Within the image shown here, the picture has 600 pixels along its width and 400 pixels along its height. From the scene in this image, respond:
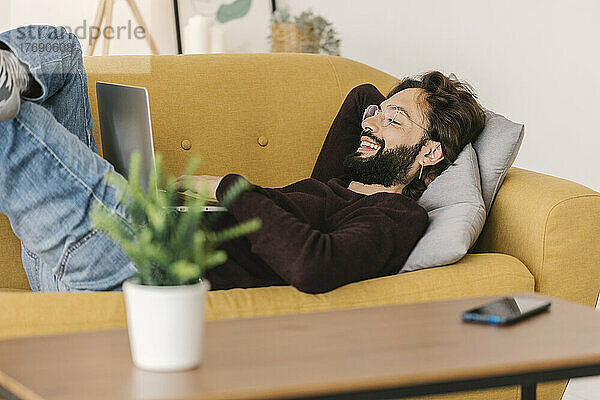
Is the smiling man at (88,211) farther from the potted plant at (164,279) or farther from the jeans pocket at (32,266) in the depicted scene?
the potted plant at (164,279)

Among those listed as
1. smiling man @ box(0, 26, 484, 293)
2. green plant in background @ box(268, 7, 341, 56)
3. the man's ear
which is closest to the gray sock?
smiling man @ box(0, 26, 484, 293)

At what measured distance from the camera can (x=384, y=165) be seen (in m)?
2.24

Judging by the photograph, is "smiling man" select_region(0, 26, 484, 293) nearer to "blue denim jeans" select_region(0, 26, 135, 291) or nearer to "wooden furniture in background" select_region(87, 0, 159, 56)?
"blue denim jeans" select_region(0, 26, 135, 291)

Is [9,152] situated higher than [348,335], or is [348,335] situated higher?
[9,152]

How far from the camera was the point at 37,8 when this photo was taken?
11.7ft

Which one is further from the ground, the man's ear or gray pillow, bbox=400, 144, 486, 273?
the man's ear

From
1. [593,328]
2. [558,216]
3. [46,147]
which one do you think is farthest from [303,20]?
[593,328]

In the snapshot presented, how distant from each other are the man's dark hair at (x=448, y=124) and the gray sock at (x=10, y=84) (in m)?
1.14

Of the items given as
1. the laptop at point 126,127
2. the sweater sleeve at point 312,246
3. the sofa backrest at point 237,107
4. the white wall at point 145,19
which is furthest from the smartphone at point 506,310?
the white wall at point 145,19

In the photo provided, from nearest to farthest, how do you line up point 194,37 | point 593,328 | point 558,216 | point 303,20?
point 593,328
point 558,216
point 303,20
point 194,37

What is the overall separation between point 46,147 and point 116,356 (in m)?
0.63

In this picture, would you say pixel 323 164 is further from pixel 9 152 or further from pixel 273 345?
pixel 273 345

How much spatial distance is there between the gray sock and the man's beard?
99 cm

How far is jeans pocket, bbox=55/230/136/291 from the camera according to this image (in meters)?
1.70
